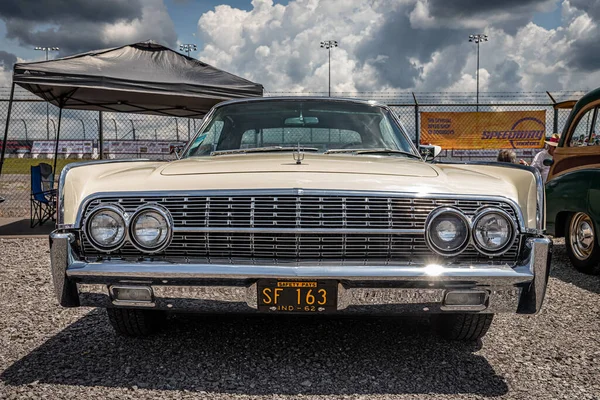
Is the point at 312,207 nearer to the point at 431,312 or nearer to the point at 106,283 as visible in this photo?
the point at 431,312

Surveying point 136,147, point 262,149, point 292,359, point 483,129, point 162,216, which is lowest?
point 292,359

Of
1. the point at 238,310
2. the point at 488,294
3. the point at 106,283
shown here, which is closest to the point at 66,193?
the point at 106,283

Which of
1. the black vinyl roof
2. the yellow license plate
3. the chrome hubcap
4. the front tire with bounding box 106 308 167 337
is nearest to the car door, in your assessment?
the chrome hubcap

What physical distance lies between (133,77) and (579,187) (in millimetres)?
6161

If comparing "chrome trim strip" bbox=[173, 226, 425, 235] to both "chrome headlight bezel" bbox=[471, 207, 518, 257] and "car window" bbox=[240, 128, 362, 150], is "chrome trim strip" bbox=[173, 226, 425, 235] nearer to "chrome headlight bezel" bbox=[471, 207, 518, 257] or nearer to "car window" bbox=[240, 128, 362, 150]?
"chrome headlight bezel" bbox=[471, 207, 518, 257]

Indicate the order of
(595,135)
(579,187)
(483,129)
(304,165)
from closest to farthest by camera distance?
(304,165) → (579,187) → (595,135) → (483,129)

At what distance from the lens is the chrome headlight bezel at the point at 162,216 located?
2506 millimetres

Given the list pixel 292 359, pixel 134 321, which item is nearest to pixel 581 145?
pixel 292 359

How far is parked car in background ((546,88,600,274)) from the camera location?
5.43m

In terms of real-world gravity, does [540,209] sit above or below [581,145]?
below

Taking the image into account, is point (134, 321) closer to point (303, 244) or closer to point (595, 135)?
point (303, 244)

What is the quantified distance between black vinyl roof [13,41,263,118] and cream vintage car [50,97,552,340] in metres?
5.52

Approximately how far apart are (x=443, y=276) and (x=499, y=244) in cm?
33

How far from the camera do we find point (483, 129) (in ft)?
38.6
